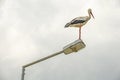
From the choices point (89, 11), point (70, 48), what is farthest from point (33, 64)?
point (89, 11)

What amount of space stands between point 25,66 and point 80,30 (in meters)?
5.02

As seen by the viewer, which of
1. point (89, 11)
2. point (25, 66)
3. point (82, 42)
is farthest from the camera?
point (89, 11)

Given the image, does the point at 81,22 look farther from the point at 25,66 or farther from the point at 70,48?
the point at 25,66

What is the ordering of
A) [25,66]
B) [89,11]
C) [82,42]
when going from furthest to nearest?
[89,11] < [25,66] < [82,42]

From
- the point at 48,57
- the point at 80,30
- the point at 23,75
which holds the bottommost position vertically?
the point at 23,75

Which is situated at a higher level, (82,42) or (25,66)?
(82,42)

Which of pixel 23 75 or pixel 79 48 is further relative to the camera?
pixel 23 75

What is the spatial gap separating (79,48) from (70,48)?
2.75ft

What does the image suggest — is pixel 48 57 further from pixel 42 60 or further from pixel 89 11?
pixel 89 11

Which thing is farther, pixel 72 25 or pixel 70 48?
pixel 72 25

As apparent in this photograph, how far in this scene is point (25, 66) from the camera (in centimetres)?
3003

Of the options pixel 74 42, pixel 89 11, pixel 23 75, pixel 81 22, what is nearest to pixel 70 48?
pixel 74 42

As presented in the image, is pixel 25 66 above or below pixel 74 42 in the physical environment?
below

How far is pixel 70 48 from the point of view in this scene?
2862 centimetres
